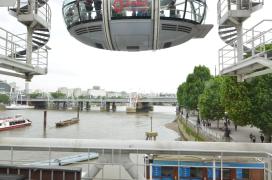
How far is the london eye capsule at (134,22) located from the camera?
14.9 feet

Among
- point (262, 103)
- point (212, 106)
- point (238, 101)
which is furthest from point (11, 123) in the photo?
point (262, 103)

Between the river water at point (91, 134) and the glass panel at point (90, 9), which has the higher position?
the glass panel at point (90, 9)

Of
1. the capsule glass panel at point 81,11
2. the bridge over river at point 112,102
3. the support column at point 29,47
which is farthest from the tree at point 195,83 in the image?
the bridge over river at point 112,102

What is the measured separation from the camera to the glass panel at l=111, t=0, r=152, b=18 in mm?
4469

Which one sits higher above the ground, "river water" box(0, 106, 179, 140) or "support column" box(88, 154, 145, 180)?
"support column" box(88, 154, 145, 180)

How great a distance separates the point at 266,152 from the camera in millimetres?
6164

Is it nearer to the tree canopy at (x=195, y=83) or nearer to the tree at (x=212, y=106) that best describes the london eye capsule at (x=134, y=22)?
the tree at (x=212, y=106)

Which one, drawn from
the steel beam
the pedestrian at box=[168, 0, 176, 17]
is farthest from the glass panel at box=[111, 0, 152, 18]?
the steel beam

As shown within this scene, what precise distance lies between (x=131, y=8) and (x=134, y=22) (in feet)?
0.70

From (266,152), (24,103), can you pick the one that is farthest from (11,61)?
(24,103)

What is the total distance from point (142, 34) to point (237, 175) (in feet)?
33.2

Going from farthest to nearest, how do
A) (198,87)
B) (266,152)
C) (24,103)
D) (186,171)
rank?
(24,103) → (198,87) → (186,171) → (266,152)

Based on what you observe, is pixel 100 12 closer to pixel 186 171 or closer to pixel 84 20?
pixel 84 20

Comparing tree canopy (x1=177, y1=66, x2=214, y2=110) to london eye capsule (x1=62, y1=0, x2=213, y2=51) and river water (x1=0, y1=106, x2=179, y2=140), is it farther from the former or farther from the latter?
london eye capsule (x1=62, y1=0, x2=213, y2=51)
